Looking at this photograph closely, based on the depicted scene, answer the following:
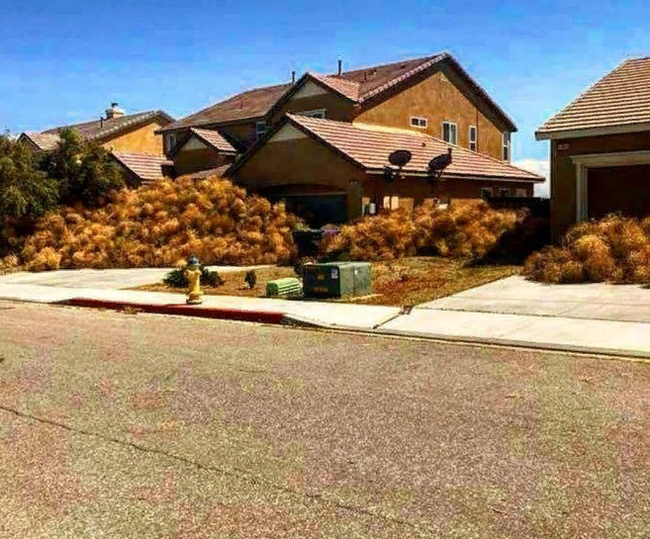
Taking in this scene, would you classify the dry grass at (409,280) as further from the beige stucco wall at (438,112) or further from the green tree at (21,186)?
the beige stucco wall at (438,112)

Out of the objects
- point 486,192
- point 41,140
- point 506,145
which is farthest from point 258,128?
point 41,140

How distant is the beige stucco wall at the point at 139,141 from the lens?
5278 centimetres

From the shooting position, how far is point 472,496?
4656 millimetres

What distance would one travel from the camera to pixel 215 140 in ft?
117

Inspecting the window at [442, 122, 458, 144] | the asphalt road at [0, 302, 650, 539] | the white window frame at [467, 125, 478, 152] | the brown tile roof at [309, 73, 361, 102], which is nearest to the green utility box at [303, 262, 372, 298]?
the asphalt road at [0, 302, 650, 539]

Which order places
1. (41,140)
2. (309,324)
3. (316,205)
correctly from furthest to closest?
(41,140)
(316,205)
(309,324)

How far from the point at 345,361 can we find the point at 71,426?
356 centimetres

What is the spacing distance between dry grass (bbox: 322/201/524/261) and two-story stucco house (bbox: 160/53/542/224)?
3.01 m

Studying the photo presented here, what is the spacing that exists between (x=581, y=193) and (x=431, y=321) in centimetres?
955

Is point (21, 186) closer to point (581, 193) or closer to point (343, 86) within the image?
point (343, 86)

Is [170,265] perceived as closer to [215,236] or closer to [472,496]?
[215,236]

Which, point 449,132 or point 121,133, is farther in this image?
point 121,133

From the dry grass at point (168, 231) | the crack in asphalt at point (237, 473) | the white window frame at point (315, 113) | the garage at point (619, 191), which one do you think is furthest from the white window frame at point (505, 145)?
the crack in asphalt at point (237, 473)

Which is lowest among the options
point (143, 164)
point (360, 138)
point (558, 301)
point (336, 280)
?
point (558, 301)
